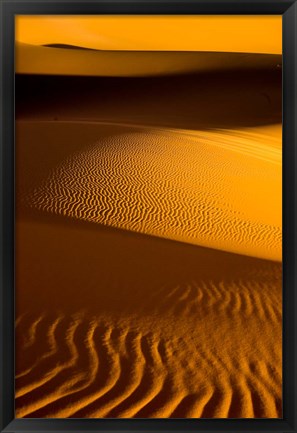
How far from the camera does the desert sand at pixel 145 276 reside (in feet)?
12.8

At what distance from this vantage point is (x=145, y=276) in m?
5.59

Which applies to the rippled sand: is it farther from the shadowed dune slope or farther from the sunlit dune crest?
the sunlit dune crest

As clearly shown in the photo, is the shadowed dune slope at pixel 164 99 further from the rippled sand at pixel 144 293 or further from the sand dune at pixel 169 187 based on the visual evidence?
the rippled sand at pixel 144 293

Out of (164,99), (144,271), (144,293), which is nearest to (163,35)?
(164,99)

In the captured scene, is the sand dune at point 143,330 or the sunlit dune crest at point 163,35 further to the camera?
the sunlit dune crest at point 163,35

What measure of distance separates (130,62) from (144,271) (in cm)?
2087

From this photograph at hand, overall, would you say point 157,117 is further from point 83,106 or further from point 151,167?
point 151,167

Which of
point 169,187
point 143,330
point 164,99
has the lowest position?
point 143,330

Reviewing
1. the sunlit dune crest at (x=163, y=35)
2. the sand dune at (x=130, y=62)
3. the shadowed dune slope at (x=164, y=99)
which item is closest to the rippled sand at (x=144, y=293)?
the shadowed dune slope at (x=164, y=99)

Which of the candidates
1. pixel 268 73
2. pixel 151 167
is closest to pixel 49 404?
pixel 151 167

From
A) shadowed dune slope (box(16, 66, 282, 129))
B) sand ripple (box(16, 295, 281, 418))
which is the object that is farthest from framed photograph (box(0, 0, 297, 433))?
shadowed dune slope (box(16, 66, 282, 129))

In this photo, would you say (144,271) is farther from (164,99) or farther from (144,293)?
(164,99)

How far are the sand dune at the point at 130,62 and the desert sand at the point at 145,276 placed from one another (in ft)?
34.2

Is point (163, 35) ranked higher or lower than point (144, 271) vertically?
higher
